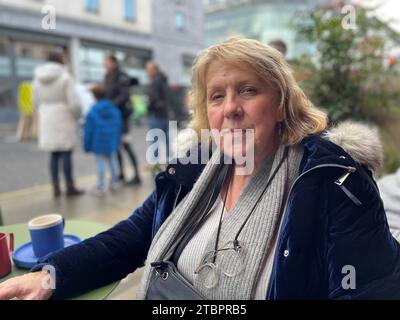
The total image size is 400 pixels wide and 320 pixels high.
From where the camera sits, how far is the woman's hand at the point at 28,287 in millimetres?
1143

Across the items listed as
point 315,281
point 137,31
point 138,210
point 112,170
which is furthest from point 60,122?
point 137,31

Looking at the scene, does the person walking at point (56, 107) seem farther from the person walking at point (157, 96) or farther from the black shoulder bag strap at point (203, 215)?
the black shoulder bag strap at point (203, 215)

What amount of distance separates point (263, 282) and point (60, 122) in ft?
13.3

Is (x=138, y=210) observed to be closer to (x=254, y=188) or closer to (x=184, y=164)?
(x=184, y=164)

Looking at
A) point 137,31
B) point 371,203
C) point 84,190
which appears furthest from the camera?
point 137,31

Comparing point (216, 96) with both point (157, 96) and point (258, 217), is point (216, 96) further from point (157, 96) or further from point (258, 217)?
point (157, 96)

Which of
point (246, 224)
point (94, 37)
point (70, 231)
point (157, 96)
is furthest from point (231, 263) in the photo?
point (94, 37)

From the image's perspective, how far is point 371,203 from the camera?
108 cm

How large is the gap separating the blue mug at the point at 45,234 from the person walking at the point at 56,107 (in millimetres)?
3424

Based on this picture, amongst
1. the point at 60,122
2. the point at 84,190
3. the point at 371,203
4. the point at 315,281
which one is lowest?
the point at 84,190

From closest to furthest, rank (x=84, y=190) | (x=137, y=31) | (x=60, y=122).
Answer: (x=60, y=122) → (x=84, y=190) → (x=137, y=31)

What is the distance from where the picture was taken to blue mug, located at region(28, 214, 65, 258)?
135 centimetres

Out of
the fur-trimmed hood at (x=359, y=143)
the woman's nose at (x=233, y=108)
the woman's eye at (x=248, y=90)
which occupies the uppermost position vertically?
the woman's eye at (x=248, y=90)

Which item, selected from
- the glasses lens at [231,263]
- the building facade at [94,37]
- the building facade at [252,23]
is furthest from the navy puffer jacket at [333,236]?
the building facade at [94,37]
